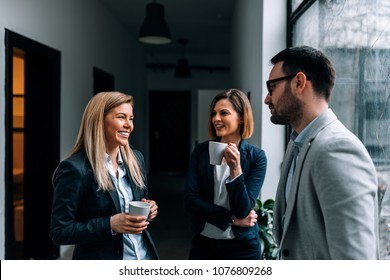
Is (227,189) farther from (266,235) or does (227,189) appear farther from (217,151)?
(266,235)

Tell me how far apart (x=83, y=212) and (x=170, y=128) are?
804cm

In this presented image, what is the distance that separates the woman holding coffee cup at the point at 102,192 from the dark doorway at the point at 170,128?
25.7 ft

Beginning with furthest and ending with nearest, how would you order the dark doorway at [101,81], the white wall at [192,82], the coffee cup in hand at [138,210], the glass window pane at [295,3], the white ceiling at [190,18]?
the white wall at [192,82], the white ceiling at [190,18], the dark doorway at [101,81], the glass window pane at [295,3], the coffee cup in hand at [138,210]

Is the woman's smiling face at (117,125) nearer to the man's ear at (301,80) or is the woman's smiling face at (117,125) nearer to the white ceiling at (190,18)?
the man's ear at (301,80)

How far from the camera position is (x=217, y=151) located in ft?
4.80

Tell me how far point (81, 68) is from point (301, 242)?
356 cm

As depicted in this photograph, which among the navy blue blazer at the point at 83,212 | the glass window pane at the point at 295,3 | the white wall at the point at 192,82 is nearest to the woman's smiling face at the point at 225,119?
the navy blue blazer at the point at 83,212

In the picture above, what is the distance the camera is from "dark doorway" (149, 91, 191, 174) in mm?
9250

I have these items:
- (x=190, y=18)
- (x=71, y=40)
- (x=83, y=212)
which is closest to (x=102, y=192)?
(x=83, y=212)

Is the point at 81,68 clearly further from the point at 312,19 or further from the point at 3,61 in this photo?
the point at 312,19

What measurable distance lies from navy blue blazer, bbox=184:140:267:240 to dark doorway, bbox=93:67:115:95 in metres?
3.19

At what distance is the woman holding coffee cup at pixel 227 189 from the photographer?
4.94ft

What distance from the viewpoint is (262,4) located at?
2.54 meters
